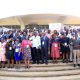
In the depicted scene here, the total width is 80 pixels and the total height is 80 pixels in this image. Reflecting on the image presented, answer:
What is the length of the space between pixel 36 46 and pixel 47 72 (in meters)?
1.43

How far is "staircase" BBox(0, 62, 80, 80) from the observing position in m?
11.2

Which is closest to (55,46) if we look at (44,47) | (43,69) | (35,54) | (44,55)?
(44,47)

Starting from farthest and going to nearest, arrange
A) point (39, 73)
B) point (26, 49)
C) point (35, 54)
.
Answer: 1. point (35, 54)
2. point (26, 49)
3. point (39, 73)

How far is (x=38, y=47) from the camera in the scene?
12.4 m

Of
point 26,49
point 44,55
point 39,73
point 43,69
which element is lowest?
point 39,73

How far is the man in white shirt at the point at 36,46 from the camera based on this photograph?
12273 mm

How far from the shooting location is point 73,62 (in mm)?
12352

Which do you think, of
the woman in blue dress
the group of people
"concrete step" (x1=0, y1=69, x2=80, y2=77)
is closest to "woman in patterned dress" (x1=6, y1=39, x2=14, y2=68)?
the group of people

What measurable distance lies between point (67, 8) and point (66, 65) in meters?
5.85

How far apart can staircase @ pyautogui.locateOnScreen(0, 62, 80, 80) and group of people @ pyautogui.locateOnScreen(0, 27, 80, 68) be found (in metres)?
0.36

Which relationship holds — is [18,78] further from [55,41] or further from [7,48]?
[55,41]

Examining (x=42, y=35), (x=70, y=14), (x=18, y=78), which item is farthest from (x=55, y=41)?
(x=70, y=14)

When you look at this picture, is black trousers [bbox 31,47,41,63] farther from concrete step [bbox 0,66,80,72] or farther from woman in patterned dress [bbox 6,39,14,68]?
woman in patterned dress [bbox 6,39,14,68]

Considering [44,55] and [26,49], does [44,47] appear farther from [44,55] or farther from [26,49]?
[26,49]
